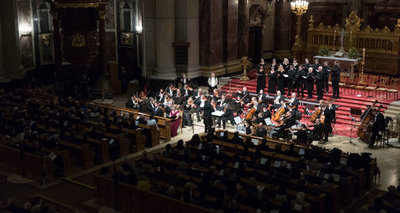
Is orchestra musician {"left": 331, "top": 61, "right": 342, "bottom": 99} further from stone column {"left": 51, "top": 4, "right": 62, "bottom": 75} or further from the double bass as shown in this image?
stone column {"left": 51, "top": 4, "right": 62, "bottom": 75}

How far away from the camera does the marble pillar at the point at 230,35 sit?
96.0 ft

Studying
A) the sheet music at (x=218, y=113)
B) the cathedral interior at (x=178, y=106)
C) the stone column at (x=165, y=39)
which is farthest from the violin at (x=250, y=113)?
the stone column at (x=165, y=39)

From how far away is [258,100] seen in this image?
23062 mm

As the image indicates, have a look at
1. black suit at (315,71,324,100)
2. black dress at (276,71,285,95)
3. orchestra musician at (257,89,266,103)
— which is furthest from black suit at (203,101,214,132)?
black suit at (315,71,324,100)

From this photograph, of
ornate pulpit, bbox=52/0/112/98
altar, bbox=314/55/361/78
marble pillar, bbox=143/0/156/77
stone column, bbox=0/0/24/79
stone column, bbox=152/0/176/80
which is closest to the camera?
ornate pulpit, bbox=52/0/112/98

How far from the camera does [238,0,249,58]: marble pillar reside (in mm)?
30375

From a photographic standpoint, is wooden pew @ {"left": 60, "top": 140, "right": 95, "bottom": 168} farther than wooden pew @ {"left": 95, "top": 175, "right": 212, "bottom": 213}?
Yes

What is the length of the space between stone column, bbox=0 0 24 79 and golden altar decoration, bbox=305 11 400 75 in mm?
15862

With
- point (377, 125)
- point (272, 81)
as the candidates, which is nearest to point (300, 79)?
point (272, 81)

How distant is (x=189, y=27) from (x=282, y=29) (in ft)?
26.6

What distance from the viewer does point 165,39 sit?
27844 millimetres

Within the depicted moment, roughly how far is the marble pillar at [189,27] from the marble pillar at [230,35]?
74.5 inches

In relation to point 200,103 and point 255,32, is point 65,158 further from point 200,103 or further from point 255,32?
point 255,32

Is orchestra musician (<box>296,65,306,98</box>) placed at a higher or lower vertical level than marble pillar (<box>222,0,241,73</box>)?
lower
